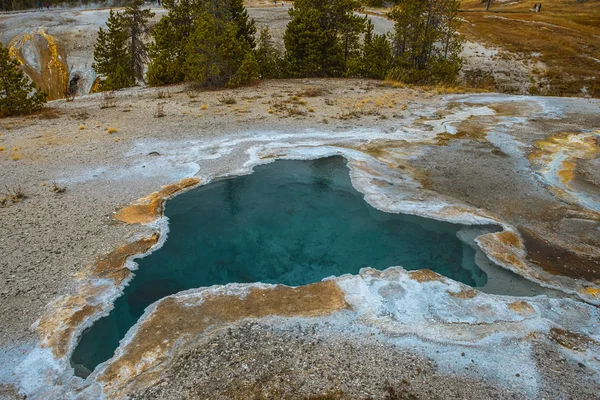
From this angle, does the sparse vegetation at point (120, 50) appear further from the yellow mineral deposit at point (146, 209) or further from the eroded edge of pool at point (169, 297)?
the eroded edge of pool at point (169, 297)

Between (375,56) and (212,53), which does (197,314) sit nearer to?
(212,53)

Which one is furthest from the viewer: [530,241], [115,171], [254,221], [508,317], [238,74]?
[238,74]

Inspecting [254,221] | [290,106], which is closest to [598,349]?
[254,221]

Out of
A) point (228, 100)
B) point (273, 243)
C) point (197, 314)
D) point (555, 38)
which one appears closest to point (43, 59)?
point (228, 100)

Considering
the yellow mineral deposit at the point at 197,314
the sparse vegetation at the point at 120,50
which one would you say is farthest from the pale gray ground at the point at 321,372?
the sparse vegetation at the point at 120,50

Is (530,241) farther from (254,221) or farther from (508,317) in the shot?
(254,221)

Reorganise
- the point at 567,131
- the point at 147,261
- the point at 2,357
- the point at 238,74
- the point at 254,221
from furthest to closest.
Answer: the point at 238,74 → the point at 567,131 → the point at 254,221 → the point at 147,261 → the point at 2,357

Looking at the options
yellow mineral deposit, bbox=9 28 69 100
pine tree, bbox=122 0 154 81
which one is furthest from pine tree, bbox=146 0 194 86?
yellow mineral deposit, bbox=9 28 69 100
